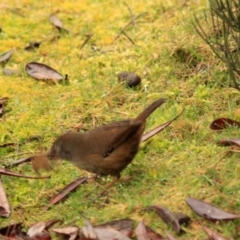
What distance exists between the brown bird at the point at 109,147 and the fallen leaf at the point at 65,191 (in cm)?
14

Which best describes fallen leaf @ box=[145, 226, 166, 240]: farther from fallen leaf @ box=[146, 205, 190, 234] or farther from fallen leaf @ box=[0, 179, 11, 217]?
fallen leaf @ box=[0, 179, 11, 217]

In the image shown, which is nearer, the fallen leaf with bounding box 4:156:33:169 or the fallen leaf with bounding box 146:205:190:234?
the fallen leaf with bounding box 146:205:190:234

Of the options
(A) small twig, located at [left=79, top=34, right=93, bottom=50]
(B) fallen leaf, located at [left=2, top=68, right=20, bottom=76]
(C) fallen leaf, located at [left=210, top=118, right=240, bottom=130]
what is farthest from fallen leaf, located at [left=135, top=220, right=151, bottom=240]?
(A) small twig, located at [left=79, top=34, right=93, bottom=50]

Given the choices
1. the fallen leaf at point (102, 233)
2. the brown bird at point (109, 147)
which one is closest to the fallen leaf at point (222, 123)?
the brown bird at point (109, 147)

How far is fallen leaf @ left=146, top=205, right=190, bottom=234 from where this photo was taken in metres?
4.06

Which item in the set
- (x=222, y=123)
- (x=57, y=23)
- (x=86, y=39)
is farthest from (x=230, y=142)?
(x=57, y=23)

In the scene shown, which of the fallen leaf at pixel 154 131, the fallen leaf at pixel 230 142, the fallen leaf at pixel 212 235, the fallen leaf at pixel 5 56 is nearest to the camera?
the fallen leaf at pixel 212 235

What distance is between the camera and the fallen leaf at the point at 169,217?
4.06 m

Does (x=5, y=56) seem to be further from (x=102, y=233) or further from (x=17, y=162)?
(x=102, y=233)

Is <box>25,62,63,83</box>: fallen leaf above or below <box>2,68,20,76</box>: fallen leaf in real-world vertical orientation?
above

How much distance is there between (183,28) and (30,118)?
1.47 m

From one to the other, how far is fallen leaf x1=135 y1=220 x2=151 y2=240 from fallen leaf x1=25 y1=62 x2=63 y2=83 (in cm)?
213

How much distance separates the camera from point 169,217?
4.12 m

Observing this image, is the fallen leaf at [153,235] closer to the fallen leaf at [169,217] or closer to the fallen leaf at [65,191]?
the fallen leaf at [169,217]
